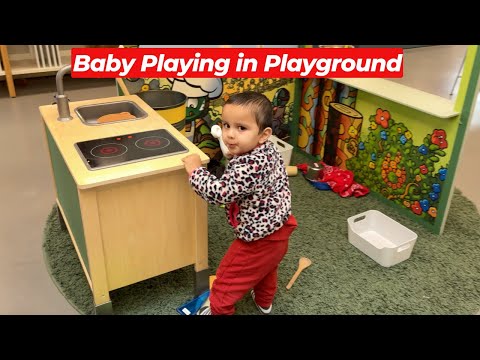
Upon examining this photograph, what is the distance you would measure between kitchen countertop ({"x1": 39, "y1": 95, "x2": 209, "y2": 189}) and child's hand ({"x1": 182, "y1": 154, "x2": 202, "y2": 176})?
0.8 inches

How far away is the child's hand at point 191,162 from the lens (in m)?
1.23

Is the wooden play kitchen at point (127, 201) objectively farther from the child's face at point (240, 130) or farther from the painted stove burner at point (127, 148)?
the child's face at point (240, 130)

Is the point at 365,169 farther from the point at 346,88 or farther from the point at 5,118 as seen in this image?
the point at 5,118

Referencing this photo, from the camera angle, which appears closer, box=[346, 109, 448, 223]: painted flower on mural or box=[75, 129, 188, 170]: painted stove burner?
box=[75, 129, 188, 170]: painted stove burner

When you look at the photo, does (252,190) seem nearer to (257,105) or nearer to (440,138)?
(257,105)

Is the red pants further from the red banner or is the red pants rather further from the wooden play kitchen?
the red banner

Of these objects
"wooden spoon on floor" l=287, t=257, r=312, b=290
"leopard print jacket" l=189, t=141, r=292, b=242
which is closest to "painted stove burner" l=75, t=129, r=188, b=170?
"leopard print jacket" l=189, t=141, r=292, b=242

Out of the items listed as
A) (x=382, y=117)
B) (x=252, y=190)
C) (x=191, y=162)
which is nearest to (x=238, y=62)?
(x=382, y=117)

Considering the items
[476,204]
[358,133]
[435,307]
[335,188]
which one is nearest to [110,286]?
[435,307]

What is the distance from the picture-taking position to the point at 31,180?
2258mm

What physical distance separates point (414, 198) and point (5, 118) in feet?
8.57

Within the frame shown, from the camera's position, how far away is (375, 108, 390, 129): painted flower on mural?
80.4 inches

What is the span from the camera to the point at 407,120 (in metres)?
1.95

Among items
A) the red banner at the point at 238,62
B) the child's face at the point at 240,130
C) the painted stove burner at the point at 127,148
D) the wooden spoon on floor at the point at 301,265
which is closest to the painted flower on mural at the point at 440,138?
the red banner at the point at 238,62
